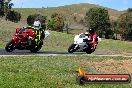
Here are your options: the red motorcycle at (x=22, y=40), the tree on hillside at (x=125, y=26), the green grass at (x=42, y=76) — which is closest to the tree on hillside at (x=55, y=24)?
the tree on hillside at (x=125, y=26)

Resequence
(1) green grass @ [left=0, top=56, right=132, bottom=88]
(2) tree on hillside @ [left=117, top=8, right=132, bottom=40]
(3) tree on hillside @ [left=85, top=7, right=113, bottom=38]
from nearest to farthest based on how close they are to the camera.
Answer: (1) green grass @ [left=0, top=56, right=132, bottom=88] → (3) tree on hillside @ [left=85, top=7, right=113, bottom=38] → (2) tree on hillside @ [left=117, top=8, right=132, bottom=40]

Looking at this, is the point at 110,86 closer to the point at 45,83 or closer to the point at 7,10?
the point at 45,83

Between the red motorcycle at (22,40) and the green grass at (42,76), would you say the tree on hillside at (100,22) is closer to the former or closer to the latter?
the red motorcycle at (22,40)

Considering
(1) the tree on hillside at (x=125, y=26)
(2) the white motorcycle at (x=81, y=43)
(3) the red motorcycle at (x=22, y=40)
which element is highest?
(3) the red motorcycle at (x=22, y=40)

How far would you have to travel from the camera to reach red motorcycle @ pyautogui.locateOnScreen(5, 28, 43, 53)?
97.3 ft

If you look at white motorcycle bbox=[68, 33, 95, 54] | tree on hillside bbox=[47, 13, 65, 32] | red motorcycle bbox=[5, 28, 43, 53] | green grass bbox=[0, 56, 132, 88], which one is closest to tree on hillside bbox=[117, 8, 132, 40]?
tree on hillside bbox=[47, 13, 65, 32]

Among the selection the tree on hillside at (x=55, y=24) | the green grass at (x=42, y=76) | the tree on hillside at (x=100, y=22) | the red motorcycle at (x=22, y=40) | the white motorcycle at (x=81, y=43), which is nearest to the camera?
the green grass at (x=42, y=76)

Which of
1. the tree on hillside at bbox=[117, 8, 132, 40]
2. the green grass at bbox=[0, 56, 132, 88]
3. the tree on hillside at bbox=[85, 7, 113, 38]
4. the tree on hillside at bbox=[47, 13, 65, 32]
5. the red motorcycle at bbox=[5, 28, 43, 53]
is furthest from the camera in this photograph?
the tree on hillside at bbox=[47, 13, 65, 32]

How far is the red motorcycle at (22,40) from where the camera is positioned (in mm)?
29656

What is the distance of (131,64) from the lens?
25.1 metres

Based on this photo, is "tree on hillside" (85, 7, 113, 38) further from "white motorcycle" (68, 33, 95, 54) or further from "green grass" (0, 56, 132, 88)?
"green grass" (0, 56, 132, 88)

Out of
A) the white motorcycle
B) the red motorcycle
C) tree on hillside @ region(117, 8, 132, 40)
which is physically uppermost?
the red motorcycle

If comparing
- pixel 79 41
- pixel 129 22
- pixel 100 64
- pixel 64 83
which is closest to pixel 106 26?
pixel 129 22

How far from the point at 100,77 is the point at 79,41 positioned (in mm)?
23577
